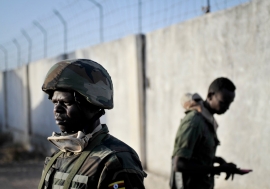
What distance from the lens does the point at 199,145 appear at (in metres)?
2.93

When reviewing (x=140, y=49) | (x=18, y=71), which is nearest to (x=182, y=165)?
(x=140, y=49)

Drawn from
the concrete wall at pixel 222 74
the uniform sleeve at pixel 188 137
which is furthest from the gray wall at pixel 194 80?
the uniform sleeve at pixel 188 137

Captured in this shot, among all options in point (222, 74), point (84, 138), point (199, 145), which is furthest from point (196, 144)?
point (222, 74)

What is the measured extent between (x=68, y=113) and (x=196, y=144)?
4.49 ft

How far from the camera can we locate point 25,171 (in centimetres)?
797

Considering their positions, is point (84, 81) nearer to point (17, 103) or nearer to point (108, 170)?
point (108, 170)

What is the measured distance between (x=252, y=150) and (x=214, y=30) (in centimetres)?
145

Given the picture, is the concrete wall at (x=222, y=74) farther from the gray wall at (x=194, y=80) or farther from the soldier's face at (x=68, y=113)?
the soldier's face at (x=68, y=113)

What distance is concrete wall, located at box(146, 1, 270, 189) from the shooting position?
400 cm

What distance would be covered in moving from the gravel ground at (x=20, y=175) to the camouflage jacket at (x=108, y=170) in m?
5.21

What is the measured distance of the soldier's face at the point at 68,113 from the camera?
1.79m

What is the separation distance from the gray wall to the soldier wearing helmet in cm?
255

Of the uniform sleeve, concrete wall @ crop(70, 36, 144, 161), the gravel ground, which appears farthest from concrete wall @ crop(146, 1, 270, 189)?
the gravel ground

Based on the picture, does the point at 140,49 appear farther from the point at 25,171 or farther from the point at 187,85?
the point at 25,171
